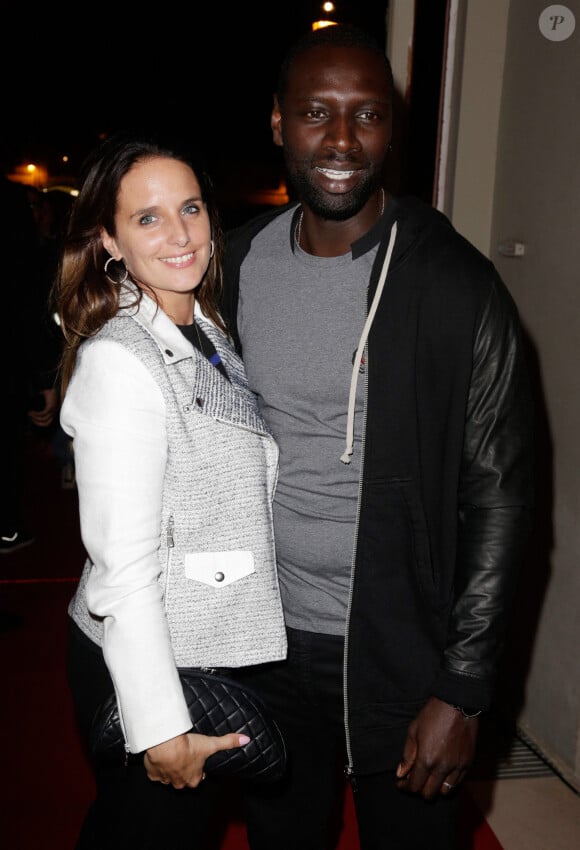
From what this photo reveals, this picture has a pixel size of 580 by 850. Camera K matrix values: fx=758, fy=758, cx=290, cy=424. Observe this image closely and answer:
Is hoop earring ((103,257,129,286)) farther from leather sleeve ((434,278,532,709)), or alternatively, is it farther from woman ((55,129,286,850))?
leather sleeve ((434,278,532,709))

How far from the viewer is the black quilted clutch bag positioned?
1.27 metres

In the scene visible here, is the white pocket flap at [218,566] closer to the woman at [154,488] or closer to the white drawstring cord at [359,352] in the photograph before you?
the woman at [154,488]

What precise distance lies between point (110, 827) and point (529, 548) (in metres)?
1.91

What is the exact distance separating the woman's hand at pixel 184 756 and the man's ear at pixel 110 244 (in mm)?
891

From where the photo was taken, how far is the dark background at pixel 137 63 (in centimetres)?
1600

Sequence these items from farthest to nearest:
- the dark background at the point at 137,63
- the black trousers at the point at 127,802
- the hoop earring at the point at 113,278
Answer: the dark background at the point at 137,63
the hoop earring at the point at 113,278
the black trousers at the point at 127,802

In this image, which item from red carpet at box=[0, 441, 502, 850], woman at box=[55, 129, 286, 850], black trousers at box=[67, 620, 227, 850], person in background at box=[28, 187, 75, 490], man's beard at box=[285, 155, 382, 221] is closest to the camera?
woman at box=[55, 129, 286, 850]

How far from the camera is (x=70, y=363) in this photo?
1417 millimetres

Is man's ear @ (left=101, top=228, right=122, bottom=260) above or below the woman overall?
above

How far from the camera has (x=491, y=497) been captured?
140 centimetres

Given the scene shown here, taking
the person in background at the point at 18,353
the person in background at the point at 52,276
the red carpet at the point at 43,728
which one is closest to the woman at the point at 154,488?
the person in background at the point at 52,276

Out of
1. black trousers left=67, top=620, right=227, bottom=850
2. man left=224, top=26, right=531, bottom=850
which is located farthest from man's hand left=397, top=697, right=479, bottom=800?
black trousers left=67, top=620, right=227, bottom=850

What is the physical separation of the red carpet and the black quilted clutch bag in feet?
4.05

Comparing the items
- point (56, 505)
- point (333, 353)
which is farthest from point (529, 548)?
point (56, 505)
